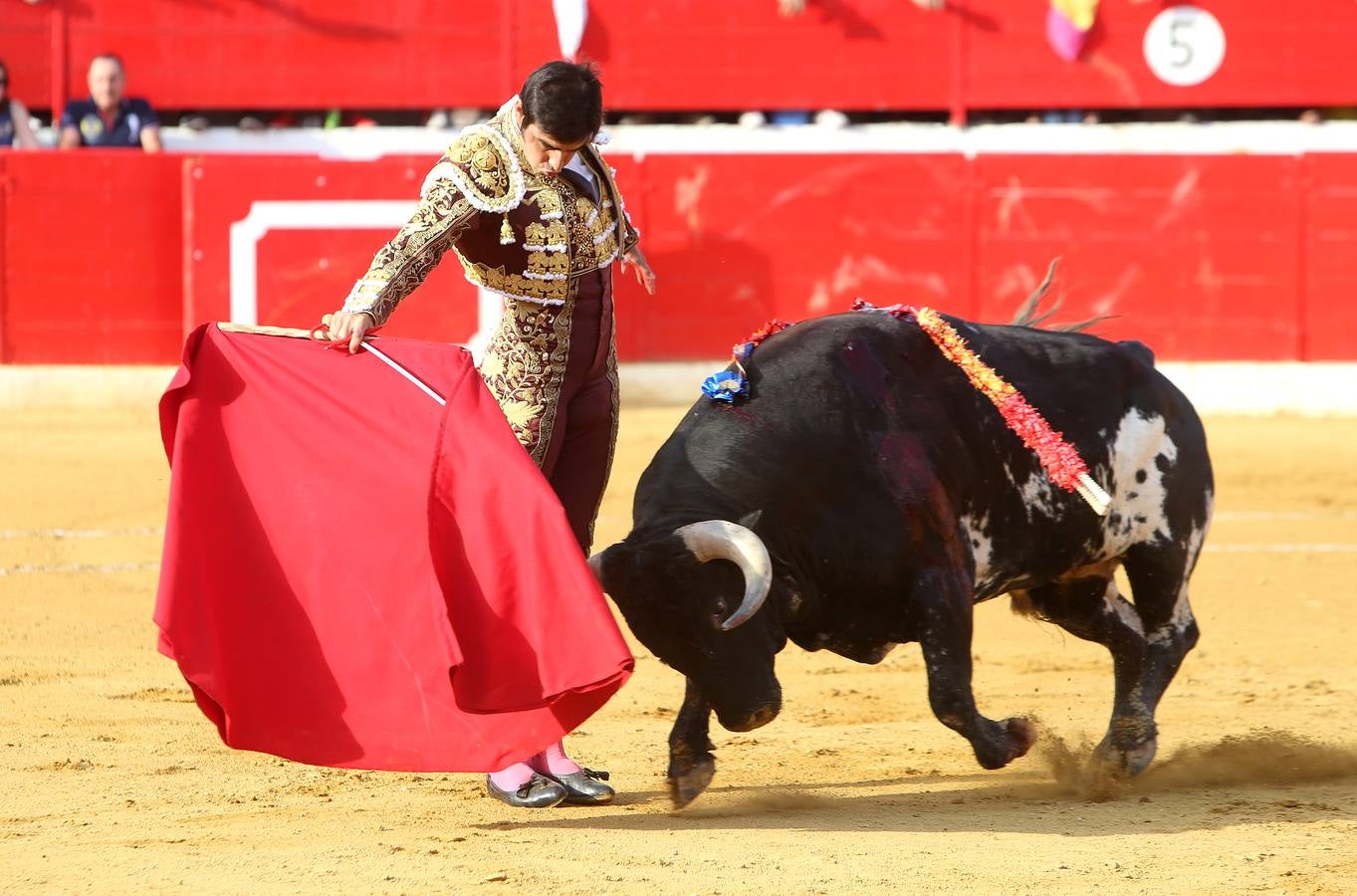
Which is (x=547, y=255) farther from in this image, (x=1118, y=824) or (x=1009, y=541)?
(x=1118, y=824)

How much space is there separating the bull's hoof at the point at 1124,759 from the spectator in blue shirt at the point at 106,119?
7559 millimetres

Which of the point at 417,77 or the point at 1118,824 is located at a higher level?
the point at 417,77

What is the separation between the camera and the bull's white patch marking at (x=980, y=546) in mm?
3455

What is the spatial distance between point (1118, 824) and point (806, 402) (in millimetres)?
927

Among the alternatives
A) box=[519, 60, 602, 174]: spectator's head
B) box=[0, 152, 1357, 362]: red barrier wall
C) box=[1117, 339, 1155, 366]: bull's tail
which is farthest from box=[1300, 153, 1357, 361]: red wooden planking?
box=[519, 60, 602, 174]: spectator's head

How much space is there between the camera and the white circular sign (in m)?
11.6

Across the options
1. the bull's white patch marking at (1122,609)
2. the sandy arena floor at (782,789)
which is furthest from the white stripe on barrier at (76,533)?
the bull's white patch marking at (1122,609)

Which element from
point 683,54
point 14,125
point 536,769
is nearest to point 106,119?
point 14,125

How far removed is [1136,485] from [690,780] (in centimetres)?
108

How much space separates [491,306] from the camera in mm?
9531

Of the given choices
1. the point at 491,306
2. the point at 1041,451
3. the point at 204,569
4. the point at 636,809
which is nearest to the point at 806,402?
the point at 1041,451

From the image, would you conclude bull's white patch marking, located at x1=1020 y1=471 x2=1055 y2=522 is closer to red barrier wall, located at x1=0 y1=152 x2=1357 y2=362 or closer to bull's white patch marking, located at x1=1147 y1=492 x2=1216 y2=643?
bull's white patch marking, located at x1=1147 y1=492 x2=1216 y2=643

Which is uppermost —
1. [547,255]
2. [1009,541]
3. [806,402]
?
[547,255]

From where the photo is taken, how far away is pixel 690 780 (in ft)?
10.8
